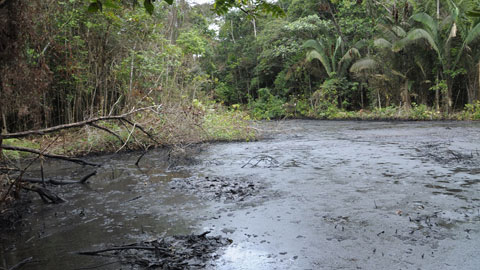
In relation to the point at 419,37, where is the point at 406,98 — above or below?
below

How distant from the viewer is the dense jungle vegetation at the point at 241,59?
6180 mm

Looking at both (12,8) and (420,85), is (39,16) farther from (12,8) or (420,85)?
(420,85)

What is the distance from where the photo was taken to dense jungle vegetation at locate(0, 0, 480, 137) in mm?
6180

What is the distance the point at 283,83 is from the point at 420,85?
9.34 m

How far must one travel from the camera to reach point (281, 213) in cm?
420

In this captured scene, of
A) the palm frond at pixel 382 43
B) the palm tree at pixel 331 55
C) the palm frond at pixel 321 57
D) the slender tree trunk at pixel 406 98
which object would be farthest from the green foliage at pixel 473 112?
the palm frond at pixel 321 57

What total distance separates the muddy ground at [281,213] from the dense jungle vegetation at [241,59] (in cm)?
182

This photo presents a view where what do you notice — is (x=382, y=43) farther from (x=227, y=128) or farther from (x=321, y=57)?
(x=227, y=128)

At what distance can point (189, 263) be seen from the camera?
2893mm

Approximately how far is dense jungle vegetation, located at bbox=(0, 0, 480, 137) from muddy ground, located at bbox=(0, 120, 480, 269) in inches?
71.6

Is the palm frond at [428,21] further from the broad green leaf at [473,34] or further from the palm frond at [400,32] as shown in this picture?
the broad green leaf at [473,34]

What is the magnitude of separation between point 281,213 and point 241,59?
24.1 metres

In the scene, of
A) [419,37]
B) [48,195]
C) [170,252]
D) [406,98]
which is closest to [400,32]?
[419,37]

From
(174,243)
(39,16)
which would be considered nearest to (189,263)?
(174,243)
